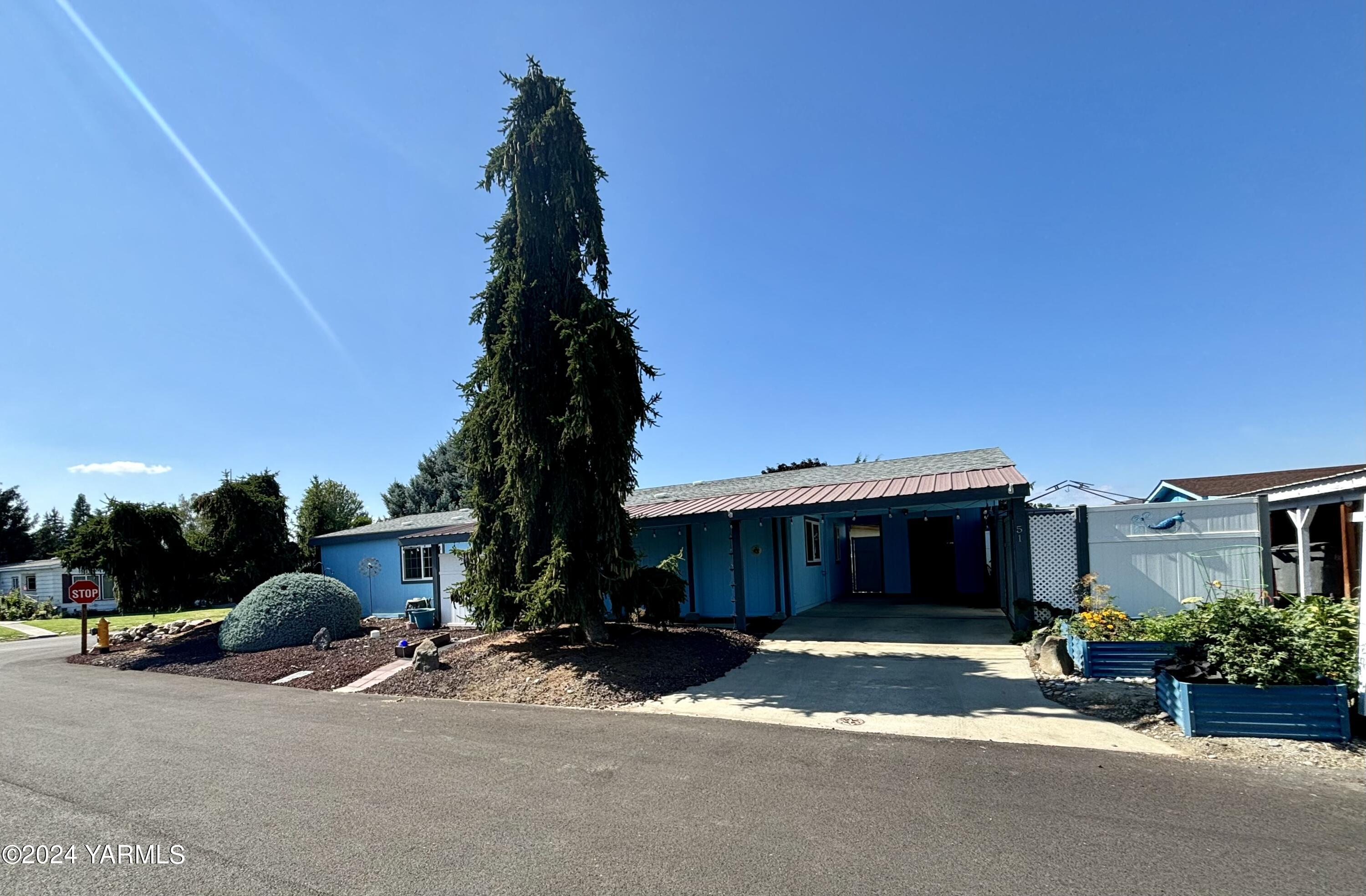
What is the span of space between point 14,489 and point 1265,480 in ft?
218

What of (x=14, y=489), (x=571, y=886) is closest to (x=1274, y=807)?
(x=571, y=886)

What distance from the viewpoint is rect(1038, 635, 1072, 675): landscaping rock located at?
7848 millimetres

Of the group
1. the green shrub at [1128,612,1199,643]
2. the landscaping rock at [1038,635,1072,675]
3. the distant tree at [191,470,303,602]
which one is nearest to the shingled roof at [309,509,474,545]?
the distant tree at [191,470,303,602]

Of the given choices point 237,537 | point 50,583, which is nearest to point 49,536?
point 50,583

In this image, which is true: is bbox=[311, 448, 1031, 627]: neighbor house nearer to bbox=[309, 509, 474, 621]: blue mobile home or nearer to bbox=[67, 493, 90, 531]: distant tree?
bbox=[309, 509, 474, 621]: blue mobile home

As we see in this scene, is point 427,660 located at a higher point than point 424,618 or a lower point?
higher

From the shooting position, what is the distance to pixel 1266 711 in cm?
530

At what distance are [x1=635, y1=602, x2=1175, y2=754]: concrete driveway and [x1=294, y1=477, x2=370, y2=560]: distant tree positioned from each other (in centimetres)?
2684

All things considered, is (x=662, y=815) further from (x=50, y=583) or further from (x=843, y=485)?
(x=50, y=583)

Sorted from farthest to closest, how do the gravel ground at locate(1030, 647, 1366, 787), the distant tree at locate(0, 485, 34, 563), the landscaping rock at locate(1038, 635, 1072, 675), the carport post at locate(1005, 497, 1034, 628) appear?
the distant tree at locate(0, 485, 34, 563) → the carport post at locate(1005, 497, 1034, 628) → the landscaping rock at locate(1038, 635, 1072, 675) → the gravel ground at locate(1030, 647, 1366, 787)

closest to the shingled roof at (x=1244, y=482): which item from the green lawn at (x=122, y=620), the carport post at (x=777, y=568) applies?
the carport post at (x=777, y=568)

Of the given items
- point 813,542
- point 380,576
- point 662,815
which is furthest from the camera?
point 380,576

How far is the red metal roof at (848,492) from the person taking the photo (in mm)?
11258

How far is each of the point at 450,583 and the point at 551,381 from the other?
27.2 feet
